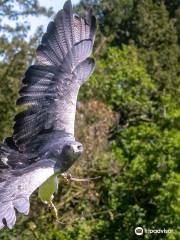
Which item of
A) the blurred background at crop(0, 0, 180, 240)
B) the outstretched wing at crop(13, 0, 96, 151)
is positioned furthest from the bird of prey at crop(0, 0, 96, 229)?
the blurred background at crop(0, 0, 180, 240)

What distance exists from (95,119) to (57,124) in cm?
737

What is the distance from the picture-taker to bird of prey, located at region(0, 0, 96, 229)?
759 cm

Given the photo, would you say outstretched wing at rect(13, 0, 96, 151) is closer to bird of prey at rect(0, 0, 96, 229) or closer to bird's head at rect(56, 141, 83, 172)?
bird of prey at rect(0, 0, 96, 229)

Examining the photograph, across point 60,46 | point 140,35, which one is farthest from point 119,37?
point 60,46

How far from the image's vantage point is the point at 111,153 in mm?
16391

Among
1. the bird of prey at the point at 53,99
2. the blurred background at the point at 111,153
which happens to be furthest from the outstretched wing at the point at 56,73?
the blurred background at the point at 111,153

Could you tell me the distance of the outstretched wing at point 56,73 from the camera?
27.2 feet

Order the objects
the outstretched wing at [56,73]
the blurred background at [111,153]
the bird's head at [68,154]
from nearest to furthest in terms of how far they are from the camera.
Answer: the bird's head at [68,154] < the outstretched wing at [56,73] < the blurred background at [111,153]

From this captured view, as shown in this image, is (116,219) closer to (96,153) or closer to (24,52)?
(96,153)

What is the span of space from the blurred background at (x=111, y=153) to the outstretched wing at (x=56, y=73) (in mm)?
2626

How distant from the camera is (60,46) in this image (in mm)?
8547

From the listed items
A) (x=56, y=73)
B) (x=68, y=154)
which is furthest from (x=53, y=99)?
(x=68, y=154)

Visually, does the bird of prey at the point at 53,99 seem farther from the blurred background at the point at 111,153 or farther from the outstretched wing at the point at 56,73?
the blurred background at the point at 111,153

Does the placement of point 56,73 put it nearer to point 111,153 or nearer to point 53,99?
point 53,99
